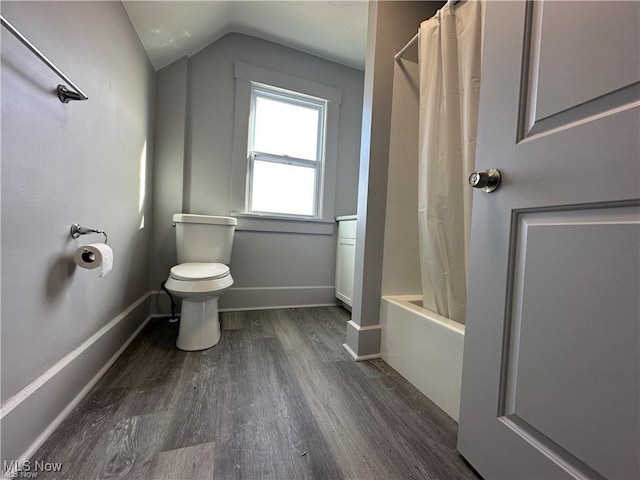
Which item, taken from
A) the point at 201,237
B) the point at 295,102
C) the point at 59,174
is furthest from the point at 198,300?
the point at 295,102

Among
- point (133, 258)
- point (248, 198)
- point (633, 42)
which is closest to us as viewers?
point (633, 42)

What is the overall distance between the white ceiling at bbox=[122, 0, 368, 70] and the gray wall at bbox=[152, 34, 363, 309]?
0.32 ft

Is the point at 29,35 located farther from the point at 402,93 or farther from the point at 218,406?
the point at 402,93

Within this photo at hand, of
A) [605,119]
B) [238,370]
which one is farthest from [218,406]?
[605,119]

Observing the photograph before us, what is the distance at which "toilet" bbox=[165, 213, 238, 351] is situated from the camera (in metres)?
1.37

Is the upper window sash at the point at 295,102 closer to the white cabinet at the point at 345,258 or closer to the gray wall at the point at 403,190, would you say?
the white cabinet at the point at 345,258

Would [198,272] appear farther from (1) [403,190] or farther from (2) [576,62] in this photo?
(2) [576,62]

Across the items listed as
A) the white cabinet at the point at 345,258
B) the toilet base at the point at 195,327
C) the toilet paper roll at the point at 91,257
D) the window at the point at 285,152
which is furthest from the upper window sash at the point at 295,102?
the toilet paper roll at the point at 91,257

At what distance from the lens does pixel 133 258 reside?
61.9 inches

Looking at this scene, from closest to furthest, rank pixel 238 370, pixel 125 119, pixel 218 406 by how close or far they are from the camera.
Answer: pixel 218 406 < pixel 238 370 < pixel 125 119

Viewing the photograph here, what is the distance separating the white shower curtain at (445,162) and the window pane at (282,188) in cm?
126

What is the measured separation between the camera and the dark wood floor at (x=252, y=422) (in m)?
0.74

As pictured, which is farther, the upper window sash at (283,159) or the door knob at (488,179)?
the upper window sash at (283,159)

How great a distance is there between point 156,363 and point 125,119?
1.30 metres
